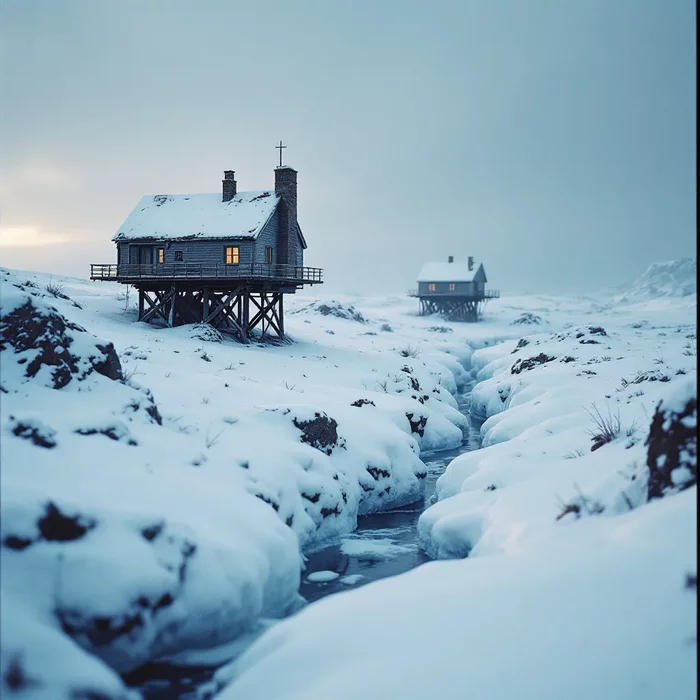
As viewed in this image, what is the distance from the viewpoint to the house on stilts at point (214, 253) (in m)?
31.6

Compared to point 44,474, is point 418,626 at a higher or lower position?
lower

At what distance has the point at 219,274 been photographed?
103ft

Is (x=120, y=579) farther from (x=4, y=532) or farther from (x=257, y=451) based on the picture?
(x=257, y=451)

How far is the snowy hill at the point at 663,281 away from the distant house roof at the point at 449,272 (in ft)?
257

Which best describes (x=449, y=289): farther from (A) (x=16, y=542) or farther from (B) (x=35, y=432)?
(A) (x=16, y=542)

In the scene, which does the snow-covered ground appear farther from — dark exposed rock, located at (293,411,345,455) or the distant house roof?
the distant house roof

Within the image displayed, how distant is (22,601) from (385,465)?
30.0 feet

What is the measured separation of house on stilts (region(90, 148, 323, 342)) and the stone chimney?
0.05 meters

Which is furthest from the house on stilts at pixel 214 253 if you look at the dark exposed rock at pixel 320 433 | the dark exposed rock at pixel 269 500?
the dark exposed rock at pixel 269 500

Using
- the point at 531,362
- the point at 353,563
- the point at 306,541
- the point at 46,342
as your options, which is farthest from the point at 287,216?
the point at 353,563

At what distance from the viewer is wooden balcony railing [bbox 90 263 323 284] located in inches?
1228

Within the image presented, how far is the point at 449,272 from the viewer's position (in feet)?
255

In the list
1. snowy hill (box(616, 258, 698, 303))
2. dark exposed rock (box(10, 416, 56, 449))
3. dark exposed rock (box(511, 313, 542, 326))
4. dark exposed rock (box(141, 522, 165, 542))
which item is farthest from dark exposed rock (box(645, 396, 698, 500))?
snowy hill (box(616, 258, 698, 303))

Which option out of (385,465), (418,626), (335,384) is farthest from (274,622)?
(335,384)
